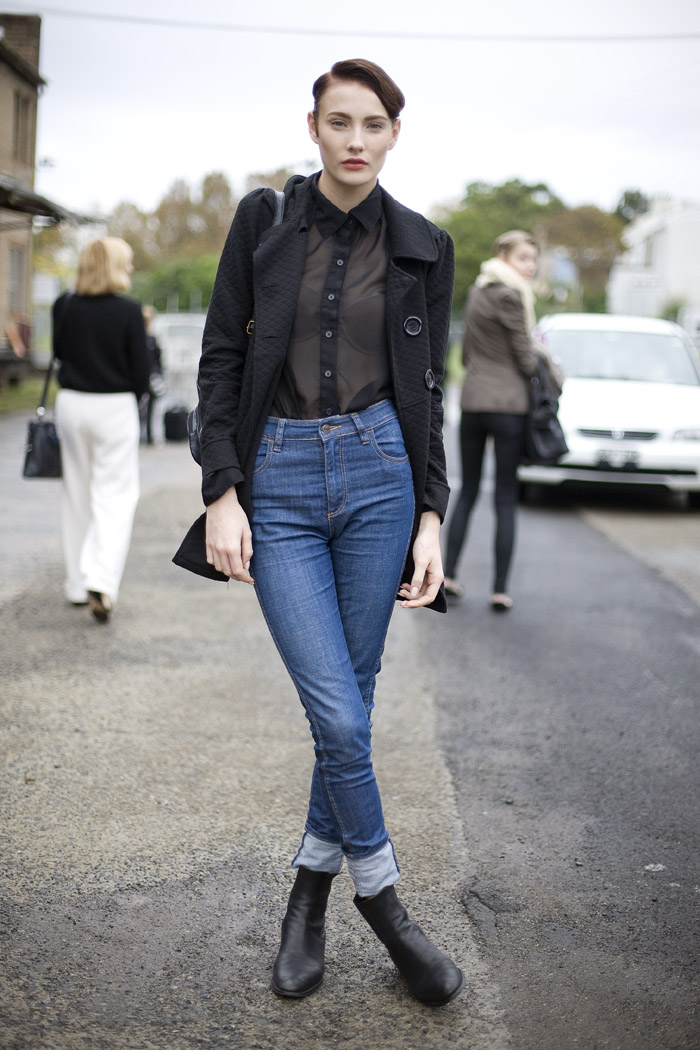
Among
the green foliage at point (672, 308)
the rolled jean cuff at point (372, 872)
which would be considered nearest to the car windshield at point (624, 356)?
the rolled jean cuff at point (372, 872)

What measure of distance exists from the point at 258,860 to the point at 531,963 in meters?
0.92

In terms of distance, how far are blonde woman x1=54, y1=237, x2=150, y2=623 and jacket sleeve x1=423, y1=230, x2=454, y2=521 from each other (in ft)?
11.6

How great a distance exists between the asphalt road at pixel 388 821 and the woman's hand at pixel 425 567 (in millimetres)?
937

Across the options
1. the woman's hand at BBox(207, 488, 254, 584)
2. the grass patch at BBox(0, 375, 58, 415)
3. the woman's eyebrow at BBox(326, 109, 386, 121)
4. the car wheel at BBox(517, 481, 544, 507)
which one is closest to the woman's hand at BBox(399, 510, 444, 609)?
the woman's hand at BBox(207, 488, 254, 584)

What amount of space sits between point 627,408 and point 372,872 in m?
9.07

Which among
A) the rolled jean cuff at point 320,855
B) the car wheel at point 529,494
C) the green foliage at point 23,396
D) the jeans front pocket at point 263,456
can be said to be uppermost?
the jeans front pocket at point 263,456

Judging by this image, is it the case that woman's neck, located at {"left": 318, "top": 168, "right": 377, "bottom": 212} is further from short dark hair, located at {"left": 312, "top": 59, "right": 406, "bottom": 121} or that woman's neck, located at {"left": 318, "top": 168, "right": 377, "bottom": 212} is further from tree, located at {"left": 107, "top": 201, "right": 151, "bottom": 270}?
tree, located at {"left": 107, "top": 201, "right": 151, "bottom": 270}

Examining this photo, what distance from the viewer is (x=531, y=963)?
9.45 feet

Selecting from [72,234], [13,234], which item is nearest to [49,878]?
[13,234]

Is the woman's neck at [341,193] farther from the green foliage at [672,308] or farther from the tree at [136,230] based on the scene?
the tree at [136,230]

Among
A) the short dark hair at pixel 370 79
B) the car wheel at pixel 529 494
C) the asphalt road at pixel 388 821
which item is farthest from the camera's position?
the car wheel at pixel 529 494

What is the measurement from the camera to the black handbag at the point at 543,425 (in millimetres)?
6727

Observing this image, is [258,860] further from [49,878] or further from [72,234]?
[72,234]

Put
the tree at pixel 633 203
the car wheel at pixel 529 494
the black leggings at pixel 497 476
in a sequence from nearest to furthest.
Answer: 1. the black leggings at pixel 497 476
2. the car wheel at pixel 529 494
3. the tree at pixel 633 203
